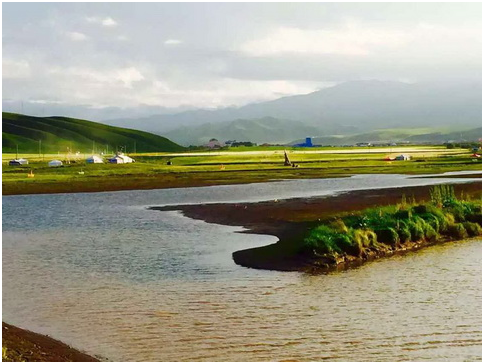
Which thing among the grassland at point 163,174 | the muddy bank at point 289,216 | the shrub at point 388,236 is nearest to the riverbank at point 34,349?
the muddy bank at point 289,216

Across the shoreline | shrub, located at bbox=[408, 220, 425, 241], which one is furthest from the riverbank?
the shoreline

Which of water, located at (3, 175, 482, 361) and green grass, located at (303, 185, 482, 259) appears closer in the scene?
water, located at (3, 175, 482, 361)

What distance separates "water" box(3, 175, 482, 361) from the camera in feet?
58.5

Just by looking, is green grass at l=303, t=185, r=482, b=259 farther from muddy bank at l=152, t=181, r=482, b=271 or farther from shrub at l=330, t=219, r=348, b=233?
muddy bank at l=152, t=181, r=482, b=271

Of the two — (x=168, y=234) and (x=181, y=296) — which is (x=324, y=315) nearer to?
(x=181, y=296)

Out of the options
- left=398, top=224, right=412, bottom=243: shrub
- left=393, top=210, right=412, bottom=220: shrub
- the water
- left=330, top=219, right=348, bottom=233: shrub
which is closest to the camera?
the water

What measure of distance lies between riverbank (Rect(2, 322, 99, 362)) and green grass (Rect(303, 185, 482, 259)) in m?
12.8

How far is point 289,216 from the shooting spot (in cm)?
4325

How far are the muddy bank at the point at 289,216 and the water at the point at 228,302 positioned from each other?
3.44 ft

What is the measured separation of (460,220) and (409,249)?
20.0 ft

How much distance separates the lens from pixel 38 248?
3438cm

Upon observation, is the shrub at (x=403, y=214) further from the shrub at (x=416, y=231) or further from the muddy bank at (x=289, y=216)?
the muddy bank at (x=289, y=216)

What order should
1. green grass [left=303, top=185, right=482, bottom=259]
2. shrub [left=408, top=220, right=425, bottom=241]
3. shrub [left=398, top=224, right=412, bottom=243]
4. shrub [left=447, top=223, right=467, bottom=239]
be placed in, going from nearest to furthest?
1. green grass [left=303, top=185, right=482, bottom=259]
2. shrub [left=398, top=224, right=412, bottom=243]
3. shrub [left=408, top=220, right=425, bottom=241]
4. shrub [left=447, top=223, right=467, bottom=239]

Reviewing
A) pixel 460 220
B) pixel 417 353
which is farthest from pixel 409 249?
pixel 417 353
